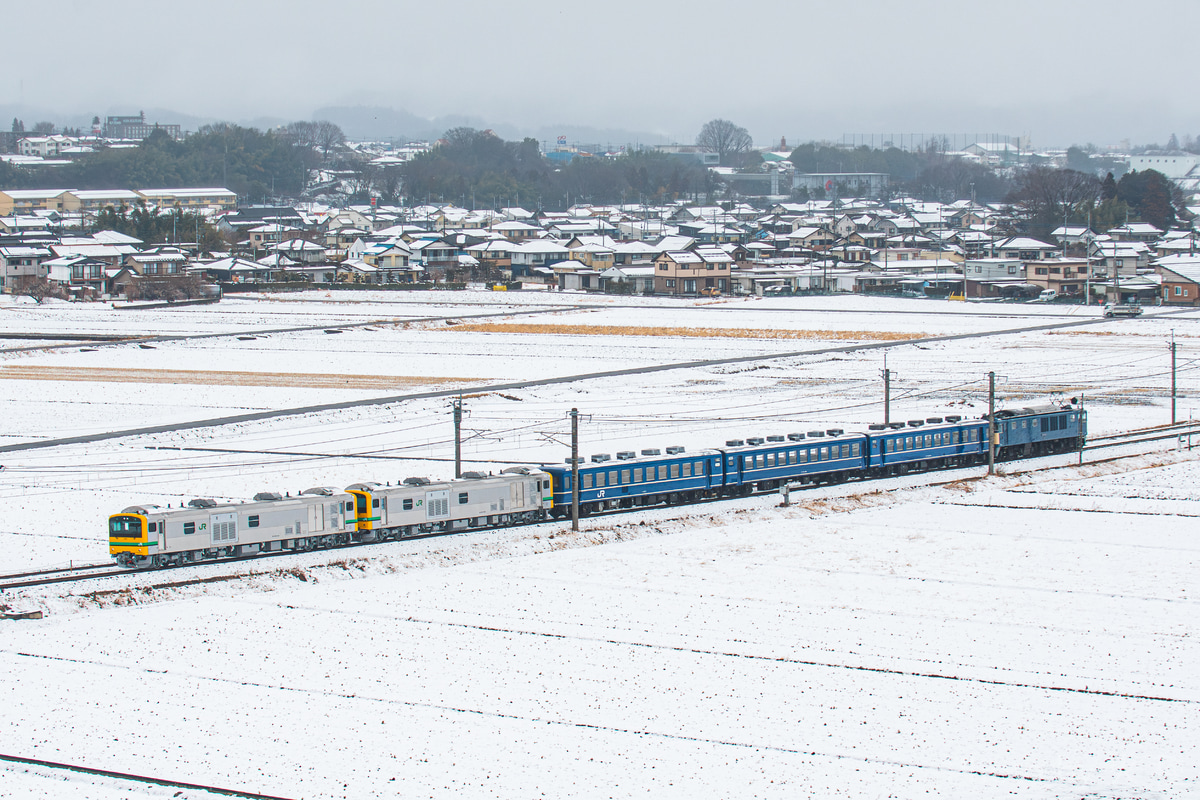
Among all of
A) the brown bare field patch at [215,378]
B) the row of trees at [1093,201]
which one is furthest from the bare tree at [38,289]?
the row of trees at [1093,201]

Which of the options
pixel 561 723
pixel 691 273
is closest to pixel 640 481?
pixel 561 723

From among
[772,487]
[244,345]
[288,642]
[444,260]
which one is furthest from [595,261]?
[288,642]

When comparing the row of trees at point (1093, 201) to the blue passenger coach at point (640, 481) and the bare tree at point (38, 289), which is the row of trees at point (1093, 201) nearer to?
the bare tree at point (38, 289)

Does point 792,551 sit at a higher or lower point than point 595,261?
lower

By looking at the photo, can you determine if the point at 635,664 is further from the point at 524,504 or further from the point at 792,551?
the point at 524,504

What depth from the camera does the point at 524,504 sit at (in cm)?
2936

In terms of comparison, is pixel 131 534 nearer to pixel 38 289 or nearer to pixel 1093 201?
pixel 38 289

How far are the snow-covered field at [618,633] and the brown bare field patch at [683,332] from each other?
2443cm

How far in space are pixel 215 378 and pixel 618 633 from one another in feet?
120

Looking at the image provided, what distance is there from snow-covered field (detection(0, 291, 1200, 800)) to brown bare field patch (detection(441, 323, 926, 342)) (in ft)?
80.2

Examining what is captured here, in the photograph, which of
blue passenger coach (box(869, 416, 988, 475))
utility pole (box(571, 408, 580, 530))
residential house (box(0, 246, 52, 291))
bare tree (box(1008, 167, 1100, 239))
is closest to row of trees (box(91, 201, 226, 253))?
residential house (box(0, 246, 52, 291))

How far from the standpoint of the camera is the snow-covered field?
52.9 ft

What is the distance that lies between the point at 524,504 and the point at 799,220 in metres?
137

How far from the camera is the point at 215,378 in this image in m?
53.0
